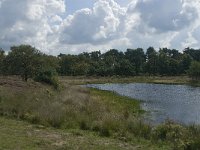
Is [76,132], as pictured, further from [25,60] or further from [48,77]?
[25,60]

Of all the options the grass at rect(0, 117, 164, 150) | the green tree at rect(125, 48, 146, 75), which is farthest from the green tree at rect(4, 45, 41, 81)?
the green tree at rect(125, 48, 146, 75)

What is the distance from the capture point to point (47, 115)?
1814cm

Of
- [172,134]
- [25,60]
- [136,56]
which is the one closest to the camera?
[172,134]

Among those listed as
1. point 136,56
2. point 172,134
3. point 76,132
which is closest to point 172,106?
point 172,134

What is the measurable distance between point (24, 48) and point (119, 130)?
48134 millimetres

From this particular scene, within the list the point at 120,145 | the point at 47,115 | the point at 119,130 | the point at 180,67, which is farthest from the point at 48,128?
the point at 180,67

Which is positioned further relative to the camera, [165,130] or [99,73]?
[99,73]

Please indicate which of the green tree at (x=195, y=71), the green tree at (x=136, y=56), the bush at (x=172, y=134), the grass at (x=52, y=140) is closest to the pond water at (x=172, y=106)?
the bush at (x=172, y=134)

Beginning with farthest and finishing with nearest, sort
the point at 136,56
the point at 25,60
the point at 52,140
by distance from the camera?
1. the point at 136,56
2. the point at 25,60
3. the point at 52,140

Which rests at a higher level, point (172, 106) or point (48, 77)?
point (48, 77)

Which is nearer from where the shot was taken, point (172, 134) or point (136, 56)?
point (172, 134)

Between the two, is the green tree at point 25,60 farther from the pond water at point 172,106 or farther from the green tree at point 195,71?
the green tree at point 195,71

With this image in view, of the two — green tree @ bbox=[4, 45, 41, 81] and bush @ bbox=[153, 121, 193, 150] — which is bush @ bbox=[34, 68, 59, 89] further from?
bush @ bbox=[153, 121, 193, 150]

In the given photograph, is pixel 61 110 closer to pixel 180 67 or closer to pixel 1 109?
pixel 1 109
